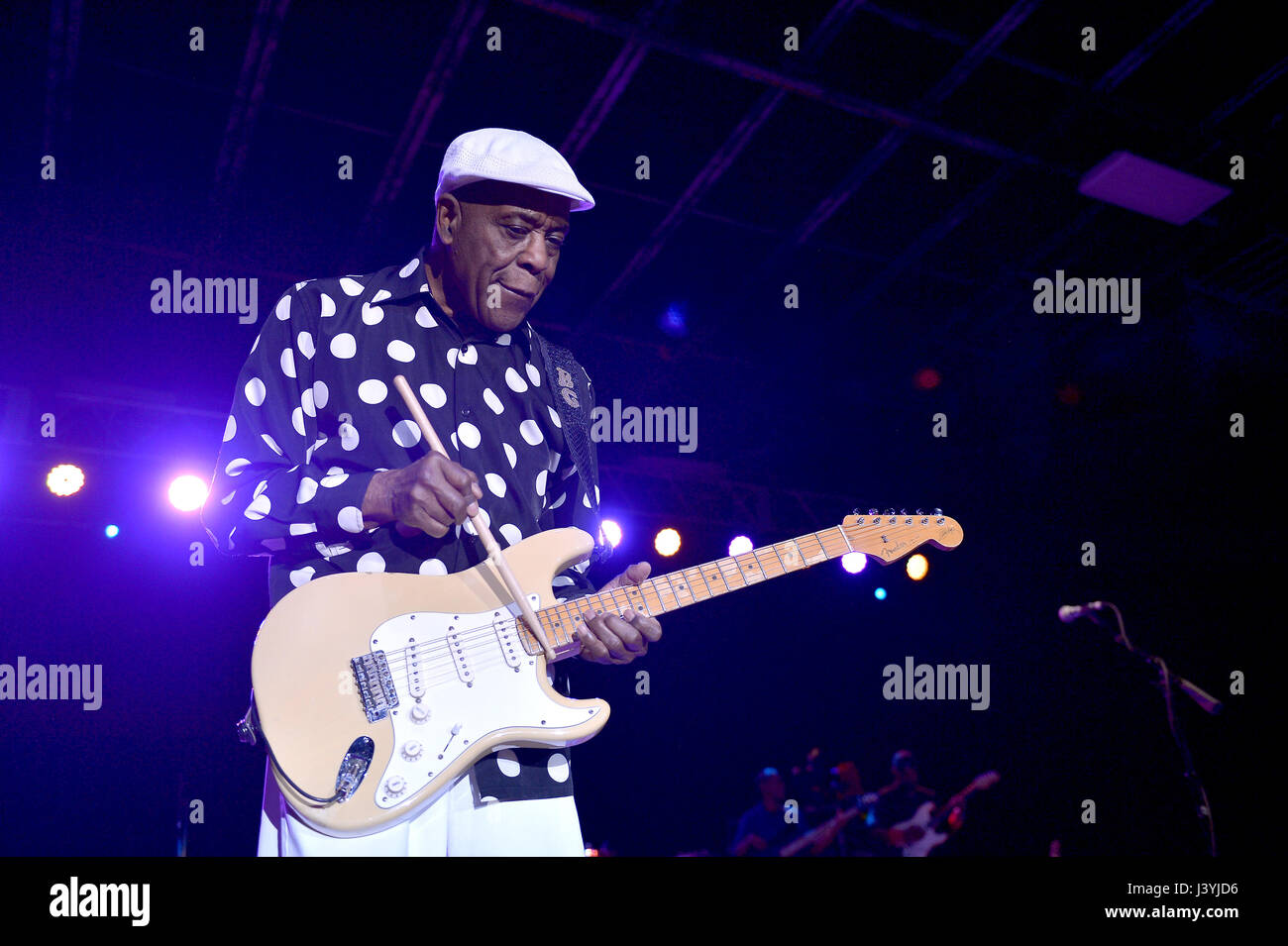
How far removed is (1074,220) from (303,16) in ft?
18.0

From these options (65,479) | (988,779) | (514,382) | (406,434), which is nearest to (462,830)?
(406,434)

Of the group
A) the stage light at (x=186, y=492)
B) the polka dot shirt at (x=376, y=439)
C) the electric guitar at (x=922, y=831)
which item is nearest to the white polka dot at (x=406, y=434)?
the polka dot shirt at (x=376, y=439)

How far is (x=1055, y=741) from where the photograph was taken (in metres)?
8.39

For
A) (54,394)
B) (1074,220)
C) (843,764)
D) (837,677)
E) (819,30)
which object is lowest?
(843,764)

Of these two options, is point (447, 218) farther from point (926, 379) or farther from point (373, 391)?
point (926, 379)

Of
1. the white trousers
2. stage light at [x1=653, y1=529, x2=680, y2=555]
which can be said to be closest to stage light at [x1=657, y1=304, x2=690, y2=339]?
stage light at [x1=653, y1=529, x2=680, y2=555]

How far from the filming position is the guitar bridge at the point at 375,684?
208 cm

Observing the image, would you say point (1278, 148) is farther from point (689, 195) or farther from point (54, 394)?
point (54, 394)

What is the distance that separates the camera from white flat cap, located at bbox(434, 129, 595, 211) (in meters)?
2.46

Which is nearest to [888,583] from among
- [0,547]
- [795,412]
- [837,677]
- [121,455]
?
[837,677]

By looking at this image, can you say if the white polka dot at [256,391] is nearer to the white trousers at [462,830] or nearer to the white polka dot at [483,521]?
the white polka dot at [483,521]

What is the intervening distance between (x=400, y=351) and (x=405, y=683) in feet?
2.91

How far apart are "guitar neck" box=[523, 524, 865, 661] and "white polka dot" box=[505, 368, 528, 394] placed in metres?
0.65

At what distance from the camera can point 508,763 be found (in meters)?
2.18
